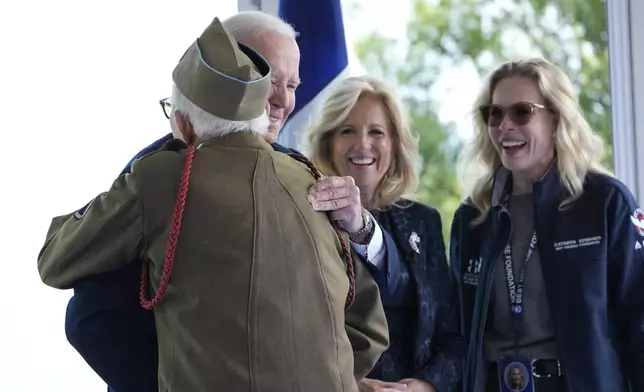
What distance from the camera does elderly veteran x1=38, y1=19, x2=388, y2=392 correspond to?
1213mm

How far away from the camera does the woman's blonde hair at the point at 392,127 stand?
7.47 ft

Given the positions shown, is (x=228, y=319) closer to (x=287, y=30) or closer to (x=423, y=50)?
(x=287, y=30)

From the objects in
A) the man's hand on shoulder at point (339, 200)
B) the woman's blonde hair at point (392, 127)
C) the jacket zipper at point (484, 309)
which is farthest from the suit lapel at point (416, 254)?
the man's hand on shoulder at point (339, 200)

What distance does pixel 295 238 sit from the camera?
1271 mm

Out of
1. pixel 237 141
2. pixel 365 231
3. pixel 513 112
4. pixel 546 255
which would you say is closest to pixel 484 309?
pixel 546 255

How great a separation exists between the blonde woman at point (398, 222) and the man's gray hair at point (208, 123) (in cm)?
73

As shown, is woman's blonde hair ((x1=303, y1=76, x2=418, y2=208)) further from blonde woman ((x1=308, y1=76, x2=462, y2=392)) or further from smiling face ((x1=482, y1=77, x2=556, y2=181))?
smiling face ((x1=482, y1=77, x2=556, y2=181))

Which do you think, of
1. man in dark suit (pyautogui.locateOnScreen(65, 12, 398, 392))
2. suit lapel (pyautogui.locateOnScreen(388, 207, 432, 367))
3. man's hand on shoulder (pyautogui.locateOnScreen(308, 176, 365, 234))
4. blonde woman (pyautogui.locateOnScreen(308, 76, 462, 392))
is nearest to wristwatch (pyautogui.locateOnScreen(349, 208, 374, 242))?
man's hand on shoulder (pyautogui.locateOnScreen(308, 176, 365, 234))

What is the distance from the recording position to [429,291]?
2.11m

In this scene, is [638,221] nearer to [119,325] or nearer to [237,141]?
[237,141]

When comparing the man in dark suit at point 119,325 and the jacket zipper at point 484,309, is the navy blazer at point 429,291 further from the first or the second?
the man in dark suit at point 119,325

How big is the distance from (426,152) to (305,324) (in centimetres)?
195

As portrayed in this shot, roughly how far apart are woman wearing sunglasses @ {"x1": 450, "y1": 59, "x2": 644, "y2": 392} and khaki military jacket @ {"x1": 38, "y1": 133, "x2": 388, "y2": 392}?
1.07 m

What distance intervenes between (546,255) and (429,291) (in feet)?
1.26
